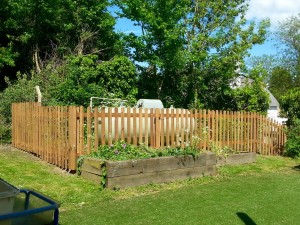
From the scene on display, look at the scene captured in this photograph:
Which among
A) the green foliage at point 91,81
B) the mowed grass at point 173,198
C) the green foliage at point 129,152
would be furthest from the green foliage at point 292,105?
the green foliage at point 129,152

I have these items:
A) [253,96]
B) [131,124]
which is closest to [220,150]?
[131,124]

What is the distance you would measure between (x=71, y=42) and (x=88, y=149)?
1284 centimetres

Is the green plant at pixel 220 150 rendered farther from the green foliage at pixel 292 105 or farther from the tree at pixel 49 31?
the tree at pixel 49 31

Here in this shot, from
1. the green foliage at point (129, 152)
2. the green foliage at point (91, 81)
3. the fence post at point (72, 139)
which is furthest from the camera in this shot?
the green foliage at point (91, 81)

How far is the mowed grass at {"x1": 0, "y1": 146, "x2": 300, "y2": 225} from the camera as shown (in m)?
5.50

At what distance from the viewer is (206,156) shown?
29.0 ft

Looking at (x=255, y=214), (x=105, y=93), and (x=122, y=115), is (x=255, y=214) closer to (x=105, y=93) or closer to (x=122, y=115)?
(x=122, y=115)

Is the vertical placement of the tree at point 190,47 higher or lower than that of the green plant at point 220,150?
higher

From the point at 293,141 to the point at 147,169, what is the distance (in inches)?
300

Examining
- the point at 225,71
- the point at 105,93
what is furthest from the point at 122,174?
the point at 225,71

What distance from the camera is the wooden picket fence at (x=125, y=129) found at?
26.9 feet

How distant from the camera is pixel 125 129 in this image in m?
8.86

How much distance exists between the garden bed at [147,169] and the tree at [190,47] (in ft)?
31.3

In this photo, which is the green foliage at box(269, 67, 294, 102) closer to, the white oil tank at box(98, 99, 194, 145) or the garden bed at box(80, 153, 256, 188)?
the white oil tank at box(98, 99, 194, 145)
